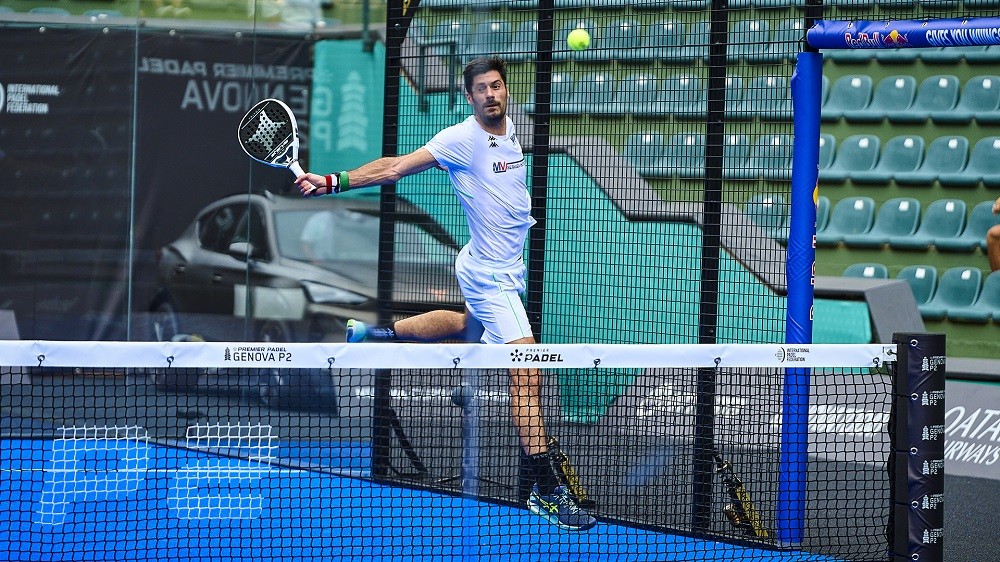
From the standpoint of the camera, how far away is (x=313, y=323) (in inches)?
340

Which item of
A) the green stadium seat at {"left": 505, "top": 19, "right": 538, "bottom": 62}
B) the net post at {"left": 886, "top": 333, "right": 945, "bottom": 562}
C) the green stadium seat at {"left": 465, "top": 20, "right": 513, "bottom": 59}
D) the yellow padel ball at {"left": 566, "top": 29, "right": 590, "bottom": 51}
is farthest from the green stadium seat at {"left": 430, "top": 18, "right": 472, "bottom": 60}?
the net post at {"left": 886, "top": 333, "right": 945, "bottom": 562}

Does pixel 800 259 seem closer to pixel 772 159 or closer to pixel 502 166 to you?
pixel 772 159

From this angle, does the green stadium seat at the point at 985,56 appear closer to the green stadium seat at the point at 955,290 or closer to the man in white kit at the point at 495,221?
the green stadium seat at the point at 955,290

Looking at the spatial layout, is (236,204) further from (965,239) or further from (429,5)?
(965,239)

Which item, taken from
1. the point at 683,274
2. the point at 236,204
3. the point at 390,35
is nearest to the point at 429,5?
the point at 390,35

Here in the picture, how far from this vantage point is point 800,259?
194 inches

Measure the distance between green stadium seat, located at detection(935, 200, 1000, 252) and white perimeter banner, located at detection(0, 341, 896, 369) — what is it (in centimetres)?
575

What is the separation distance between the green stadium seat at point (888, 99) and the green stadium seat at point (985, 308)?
70.4 inches

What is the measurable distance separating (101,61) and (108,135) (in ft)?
1.62

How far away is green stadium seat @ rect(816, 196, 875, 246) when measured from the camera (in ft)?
32.2

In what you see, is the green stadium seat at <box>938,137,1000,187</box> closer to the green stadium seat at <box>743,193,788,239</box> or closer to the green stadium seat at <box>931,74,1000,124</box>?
the green stadium seat at <box>931,74,1000,124</box>

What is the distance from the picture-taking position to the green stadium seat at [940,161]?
966cm

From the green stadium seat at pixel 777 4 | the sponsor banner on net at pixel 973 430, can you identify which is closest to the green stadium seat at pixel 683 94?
the green stadium seat at pixel 777 4

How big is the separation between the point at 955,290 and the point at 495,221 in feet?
18.0
